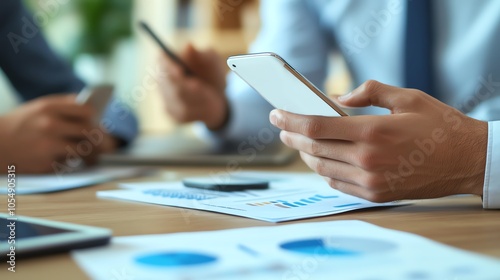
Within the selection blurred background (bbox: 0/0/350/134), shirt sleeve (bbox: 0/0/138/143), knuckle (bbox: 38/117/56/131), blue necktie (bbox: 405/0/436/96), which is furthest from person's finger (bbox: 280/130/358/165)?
blurred background (bbox: 0/0/350/134)

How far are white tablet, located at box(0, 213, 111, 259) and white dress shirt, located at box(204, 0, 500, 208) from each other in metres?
0.77

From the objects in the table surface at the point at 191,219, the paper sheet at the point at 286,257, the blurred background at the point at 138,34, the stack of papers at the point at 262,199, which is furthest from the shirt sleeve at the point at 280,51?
the blurred background at the point at 138,34

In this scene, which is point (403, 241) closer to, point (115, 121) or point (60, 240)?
point (60, 240)

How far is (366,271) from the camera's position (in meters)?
0.36

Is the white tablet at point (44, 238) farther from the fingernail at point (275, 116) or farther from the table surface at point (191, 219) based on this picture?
the fingernail at point (275, 116)

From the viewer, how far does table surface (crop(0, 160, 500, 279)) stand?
0.39 m

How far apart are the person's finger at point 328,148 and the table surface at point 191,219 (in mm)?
62

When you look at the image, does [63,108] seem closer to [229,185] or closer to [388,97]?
[229,185]

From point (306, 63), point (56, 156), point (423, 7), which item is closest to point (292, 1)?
point (306, 63)

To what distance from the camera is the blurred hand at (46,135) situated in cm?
102

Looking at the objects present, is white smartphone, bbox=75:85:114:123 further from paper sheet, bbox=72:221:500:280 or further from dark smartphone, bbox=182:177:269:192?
paper sheet, bbox=72:221:500:280

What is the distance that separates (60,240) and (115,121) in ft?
3.30

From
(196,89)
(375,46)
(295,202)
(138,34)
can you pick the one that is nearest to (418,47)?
(375,46)

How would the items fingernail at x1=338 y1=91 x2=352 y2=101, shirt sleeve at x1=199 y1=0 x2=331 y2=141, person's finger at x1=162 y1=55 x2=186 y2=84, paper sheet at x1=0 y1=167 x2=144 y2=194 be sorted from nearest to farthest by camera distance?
fingernail at x1=338 y1=91 x2=352 y2=101
paper sheet at x1=0 y1=167 x2=144 y2=194
person's finger at x1=162 y1=55 x2=186 y2=84
shirt sleeve at x1=199 y1=0 x2=331 y2=141
